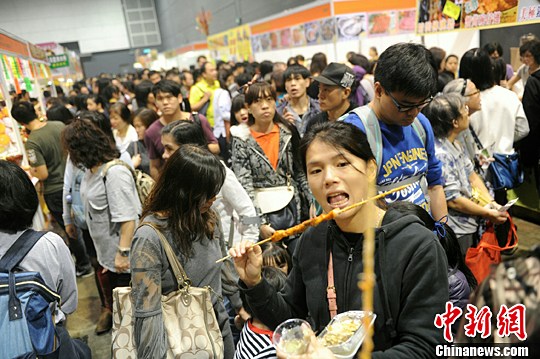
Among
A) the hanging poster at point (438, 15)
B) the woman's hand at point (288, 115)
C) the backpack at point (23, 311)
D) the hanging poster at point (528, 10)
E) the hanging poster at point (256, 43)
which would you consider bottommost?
the backpack at point (23, 311)

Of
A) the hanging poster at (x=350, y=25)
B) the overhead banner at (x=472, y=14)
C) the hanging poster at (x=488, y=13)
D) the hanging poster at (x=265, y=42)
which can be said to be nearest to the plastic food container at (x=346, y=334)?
the overhead banner at (x=472, y=14)

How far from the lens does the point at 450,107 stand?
2900 mm

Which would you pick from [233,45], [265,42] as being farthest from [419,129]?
[233,45]

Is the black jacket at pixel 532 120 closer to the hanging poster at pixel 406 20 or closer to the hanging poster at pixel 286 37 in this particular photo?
the hanging poster at pixel 406 20

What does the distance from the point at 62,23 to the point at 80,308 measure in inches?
1387

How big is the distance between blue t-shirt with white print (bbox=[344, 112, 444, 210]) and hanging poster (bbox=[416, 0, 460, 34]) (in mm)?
2960

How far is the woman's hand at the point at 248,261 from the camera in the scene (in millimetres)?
1448

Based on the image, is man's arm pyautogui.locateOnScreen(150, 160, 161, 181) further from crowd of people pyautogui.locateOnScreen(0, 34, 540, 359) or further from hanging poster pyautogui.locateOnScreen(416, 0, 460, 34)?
hanging poster pyautogui.locateOnScreen(416, 0, 460, 34)

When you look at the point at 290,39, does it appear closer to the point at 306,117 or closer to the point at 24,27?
the point at 306,117

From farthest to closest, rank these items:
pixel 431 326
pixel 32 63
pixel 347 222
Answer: pixel 32 63, pixel 347 222, pixel 431 326

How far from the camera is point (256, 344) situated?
172 centimetres

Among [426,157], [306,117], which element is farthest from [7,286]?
[306,117]

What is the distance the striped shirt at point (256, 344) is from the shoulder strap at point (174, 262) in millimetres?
366

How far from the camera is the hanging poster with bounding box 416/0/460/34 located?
4469mm
